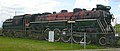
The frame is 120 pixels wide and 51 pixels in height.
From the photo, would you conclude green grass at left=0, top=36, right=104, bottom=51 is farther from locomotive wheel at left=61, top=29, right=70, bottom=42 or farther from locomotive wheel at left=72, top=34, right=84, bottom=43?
locomotive wheel at left=61, top=29, right=70, bottom=42

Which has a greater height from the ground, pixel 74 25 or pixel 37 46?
pixel 74 25

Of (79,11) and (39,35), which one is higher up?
(79,11)

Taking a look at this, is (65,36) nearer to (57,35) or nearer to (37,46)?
(57,35)

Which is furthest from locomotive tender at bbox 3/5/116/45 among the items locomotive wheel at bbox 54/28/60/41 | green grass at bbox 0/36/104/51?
green grass at bbox 0/36/104/51

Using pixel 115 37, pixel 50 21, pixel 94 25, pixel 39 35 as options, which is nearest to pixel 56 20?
pixel 50 21

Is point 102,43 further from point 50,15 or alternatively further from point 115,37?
point 50,15

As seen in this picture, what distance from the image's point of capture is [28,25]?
4294 cm

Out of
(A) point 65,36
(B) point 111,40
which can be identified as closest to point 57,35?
(A) point 65,36

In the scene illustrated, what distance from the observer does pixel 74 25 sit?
32781 mm

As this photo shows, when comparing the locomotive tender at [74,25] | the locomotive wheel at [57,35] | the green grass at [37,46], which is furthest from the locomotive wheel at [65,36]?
the green grass at [37,46]

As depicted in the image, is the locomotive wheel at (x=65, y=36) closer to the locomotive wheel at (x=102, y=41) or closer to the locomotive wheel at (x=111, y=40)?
the locomotive wheel at (x=102, y=41)

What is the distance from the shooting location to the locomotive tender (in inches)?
1156

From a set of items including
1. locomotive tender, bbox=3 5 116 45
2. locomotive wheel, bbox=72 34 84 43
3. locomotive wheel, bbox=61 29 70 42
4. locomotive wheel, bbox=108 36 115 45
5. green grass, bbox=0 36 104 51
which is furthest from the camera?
locomotive wheel, bbox=61 29 70 42

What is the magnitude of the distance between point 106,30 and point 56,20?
896cm
